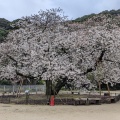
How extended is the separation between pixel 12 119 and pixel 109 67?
12908 mm

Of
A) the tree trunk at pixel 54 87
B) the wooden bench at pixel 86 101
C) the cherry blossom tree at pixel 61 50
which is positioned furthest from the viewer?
the tree trunk at pixel 54 87

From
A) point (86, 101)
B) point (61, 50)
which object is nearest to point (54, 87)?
point (61, 50)

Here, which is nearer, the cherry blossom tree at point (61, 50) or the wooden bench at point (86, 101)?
the wooden bench at point (86, 101)

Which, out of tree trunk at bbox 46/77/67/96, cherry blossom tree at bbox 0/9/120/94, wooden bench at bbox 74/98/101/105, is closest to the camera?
wooden bench at bbox 74/98/101/105

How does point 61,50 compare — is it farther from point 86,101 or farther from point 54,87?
point 86,101

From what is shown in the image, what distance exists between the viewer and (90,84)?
2336 centimetres

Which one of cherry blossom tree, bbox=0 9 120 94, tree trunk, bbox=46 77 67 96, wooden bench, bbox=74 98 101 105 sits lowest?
wooden bench, bbox=74 98 101 105

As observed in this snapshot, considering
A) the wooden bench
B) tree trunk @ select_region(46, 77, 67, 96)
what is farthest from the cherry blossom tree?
the wooden bench

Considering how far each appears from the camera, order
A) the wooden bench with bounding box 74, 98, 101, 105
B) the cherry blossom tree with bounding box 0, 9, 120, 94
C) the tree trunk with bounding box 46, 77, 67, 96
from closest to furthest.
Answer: the wooden bench with bounding box 74, 98, 101, 105 → the cherry blossom tree with bounding box 0, 9, 120, 94 → the tree trunk with bounding box 46, 77, 67, 96

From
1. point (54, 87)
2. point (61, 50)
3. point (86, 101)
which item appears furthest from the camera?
point (54, 87)

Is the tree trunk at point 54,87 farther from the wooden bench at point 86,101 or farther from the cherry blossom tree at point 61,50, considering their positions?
the wooden bench at point 86,101

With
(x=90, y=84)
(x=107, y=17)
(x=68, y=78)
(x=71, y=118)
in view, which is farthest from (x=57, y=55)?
(x=71, y=118)

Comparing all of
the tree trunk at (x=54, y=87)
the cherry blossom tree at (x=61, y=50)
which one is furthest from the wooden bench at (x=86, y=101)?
the tree trunk at (x=54, y=87)

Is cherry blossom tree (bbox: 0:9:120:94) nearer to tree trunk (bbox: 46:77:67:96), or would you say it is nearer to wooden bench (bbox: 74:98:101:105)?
tree trunk (bbox: 46:77:67:96)
